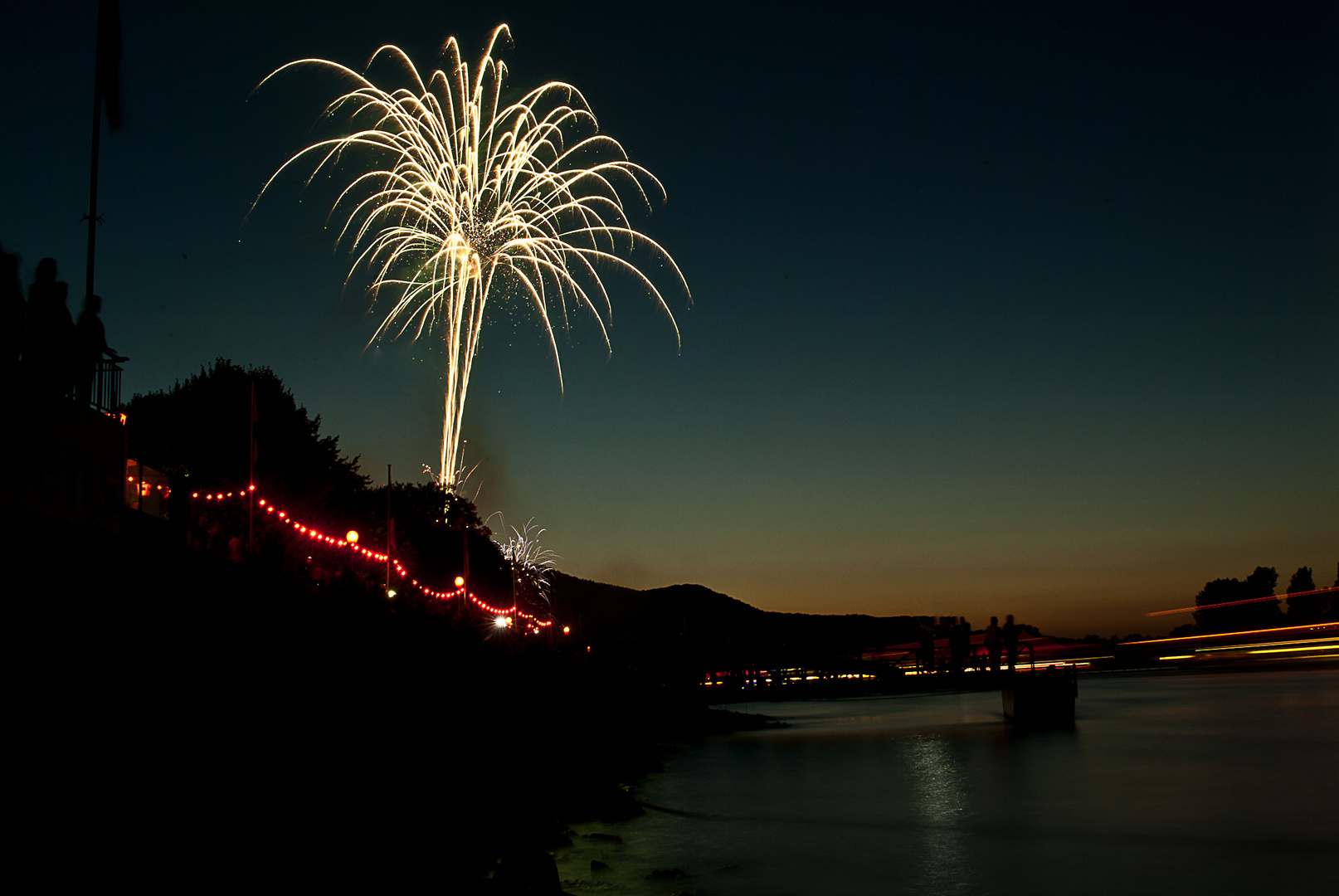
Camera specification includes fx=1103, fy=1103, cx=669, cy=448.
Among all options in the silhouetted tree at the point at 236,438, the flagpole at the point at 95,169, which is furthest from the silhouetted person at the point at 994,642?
the flagpole at the point at 95,169

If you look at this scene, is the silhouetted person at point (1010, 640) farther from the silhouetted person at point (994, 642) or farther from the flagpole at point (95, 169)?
the flagpole at point (95, 169)

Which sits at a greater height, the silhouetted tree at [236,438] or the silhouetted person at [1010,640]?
the silhouetted tree at [236,438]

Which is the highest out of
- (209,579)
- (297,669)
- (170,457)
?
(170,457)

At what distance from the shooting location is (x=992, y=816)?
26078 millimetres

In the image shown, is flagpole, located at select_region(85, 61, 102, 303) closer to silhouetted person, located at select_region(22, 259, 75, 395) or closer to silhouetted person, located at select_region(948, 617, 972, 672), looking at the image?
silhouetted person, located at select_region(22, 259, 75, 395)

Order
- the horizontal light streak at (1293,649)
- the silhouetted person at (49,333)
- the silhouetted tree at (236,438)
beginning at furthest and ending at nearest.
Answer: the horizontal light streak at (1293,649) < the silhouetted tree at (236,438) < the silhouetted person at (49,333)

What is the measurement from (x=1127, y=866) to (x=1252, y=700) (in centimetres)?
A: 5817

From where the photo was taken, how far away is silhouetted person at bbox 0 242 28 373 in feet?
36.0

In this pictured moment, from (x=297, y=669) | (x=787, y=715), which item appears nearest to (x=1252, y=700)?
(x=787, y=715)

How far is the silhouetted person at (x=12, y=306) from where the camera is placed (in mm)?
10969

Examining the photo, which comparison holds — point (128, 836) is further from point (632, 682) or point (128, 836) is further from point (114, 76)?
point (632, 682)

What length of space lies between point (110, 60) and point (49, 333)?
5.94 metres

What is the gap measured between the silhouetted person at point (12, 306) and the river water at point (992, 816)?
11.5 m

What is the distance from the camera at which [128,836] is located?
970 cm
